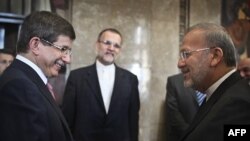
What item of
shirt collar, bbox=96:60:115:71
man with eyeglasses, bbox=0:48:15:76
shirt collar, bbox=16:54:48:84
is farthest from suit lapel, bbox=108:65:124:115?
shirt collar, bbox=16:54:48:84

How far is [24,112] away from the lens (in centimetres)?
179

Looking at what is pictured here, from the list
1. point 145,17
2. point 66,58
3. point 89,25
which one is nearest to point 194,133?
point 66,58

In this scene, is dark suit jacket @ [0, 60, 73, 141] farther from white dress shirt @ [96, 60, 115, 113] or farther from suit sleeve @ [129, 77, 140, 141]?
suit sleeve @ [129, 77, 140, 141]

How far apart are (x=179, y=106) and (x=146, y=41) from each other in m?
0.98

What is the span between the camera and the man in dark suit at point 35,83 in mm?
1789

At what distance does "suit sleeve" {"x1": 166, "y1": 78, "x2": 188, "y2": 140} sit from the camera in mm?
4297

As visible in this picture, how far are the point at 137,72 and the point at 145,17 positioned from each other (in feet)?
2.40

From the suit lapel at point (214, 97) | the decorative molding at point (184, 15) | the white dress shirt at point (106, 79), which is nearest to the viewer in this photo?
the suit lapel at point (214, 97)

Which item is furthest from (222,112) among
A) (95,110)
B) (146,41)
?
(146,41)

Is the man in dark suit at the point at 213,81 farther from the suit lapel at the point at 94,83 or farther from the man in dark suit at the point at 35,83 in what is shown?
the suit lapel at the point at 94,83

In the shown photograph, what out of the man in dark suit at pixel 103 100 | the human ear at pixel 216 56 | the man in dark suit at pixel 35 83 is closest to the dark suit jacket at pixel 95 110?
the man in dark suit at pixel 103 100

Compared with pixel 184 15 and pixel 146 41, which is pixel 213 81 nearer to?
pixel 146 41

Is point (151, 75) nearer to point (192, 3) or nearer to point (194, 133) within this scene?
point (192, 3)

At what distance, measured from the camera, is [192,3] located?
5129mm
